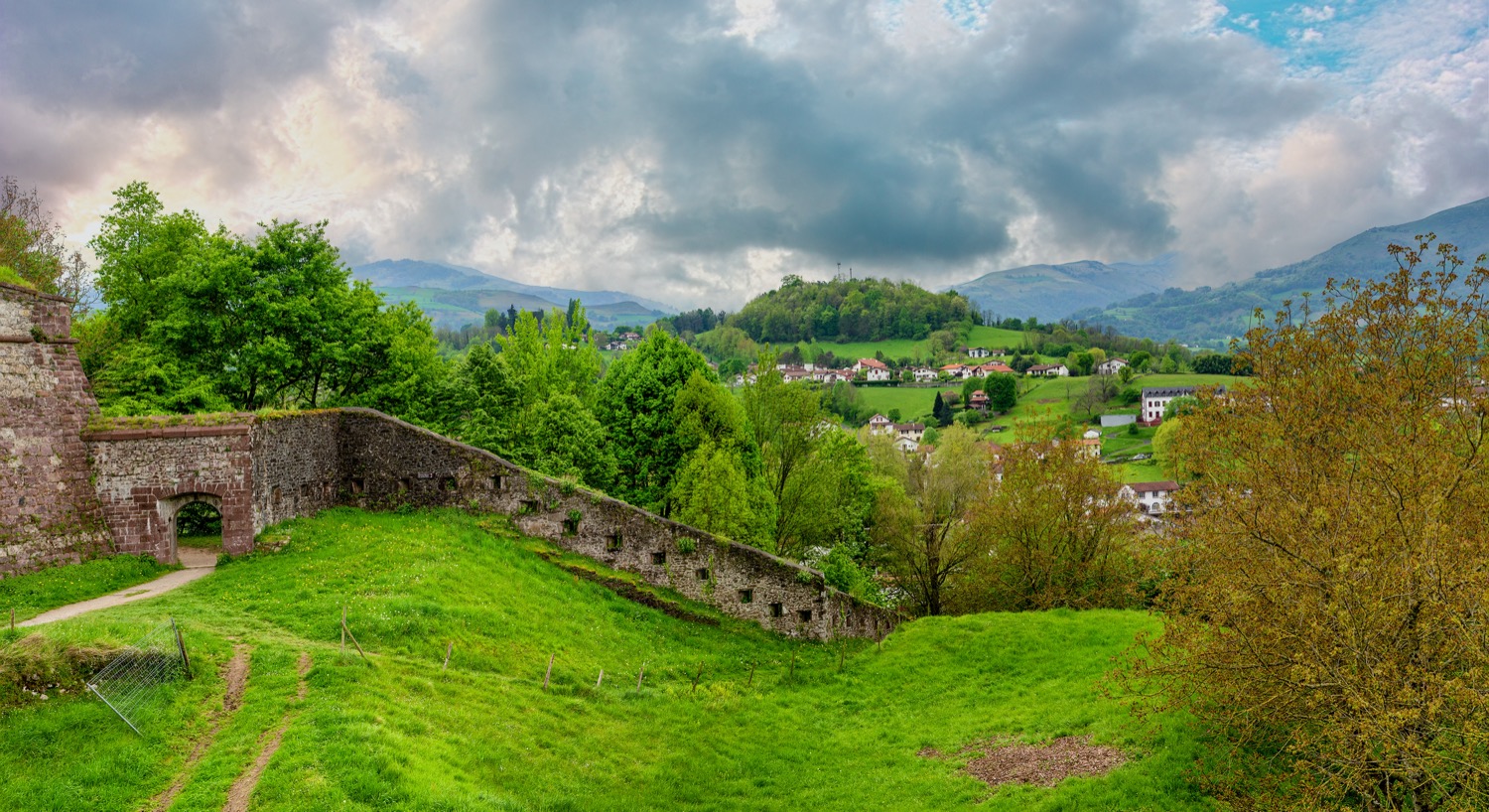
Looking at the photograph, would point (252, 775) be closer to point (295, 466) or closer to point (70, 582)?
point (70, 582)

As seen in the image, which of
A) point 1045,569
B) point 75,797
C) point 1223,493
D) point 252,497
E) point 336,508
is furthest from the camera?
point 1045,569

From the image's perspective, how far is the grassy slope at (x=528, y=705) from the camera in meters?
11.4

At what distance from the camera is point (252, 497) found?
21.3m

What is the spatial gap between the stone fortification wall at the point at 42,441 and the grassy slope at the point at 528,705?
3923 millimetres

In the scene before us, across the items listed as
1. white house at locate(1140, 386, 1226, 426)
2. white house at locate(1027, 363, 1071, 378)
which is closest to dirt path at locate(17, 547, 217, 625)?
white house at locate(1140, 386, 1226, 426)

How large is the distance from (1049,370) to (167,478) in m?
176

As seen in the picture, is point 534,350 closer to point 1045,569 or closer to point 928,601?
point 928,601

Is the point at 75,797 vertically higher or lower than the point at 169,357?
lower

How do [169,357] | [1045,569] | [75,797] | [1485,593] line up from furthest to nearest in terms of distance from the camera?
[1045,569] < [169,357] < [75,797] < [1485,593]

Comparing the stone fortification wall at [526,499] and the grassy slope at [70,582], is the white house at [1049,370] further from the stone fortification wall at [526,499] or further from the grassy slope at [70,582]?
the grassy slope at [70,582]

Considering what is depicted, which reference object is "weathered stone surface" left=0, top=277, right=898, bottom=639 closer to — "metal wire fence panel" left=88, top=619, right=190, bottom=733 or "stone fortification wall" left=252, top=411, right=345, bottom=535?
"stone fortification wall" left=252, top=411, right=345, bottom=535

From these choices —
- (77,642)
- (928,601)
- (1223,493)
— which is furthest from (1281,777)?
(928,601)

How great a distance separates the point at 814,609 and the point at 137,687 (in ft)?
61.8

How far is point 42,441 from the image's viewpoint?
64.7 feet
